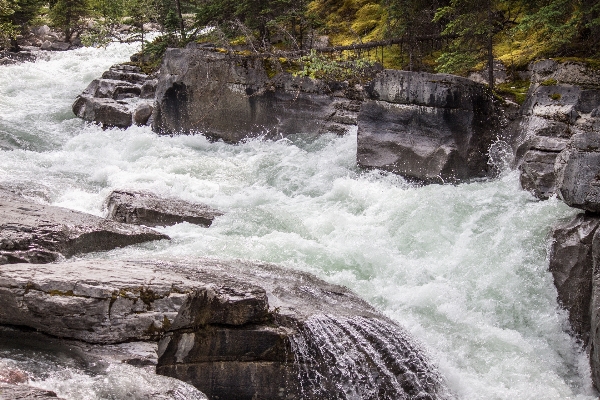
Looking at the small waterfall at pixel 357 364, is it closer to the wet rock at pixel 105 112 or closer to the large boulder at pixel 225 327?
the large boulder at pixel 225 327

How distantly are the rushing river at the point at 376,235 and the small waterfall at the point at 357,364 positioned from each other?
58 centimetres

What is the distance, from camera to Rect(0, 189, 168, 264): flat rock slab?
8750 mm

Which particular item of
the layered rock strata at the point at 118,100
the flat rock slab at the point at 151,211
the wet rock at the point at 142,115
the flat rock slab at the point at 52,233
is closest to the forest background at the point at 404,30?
the layered rock strata at the point at 118,100

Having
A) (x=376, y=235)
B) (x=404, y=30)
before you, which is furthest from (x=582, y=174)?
(x=404, y=30)

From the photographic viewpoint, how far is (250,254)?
1012cm

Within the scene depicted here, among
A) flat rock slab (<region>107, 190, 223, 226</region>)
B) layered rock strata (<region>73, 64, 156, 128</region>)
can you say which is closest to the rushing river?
flat rock slab (<region>107, 190, 223, 226</region>)

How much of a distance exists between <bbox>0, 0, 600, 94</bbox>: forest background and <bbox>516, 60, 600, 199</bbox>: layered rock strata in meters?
0.49

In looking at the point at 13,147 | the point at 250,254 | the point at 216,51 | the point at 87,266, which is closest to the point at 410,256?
the point at 250,254

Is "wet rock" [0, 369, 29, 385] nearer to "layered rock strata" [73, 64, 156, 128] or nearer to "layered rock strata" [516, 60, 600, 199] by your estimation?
"layered rock strata" [516, 60, 600, 199]

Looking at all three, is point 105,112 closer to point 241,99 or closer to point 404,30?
point 241,99

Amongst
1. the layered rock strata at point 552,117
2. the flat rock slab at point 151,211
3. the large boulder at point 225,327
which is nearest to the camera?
the large boulder at point 225,327

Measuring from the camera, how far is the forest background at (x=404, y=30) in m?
13.4

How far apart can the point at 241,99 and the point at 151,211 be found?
735 centimetres

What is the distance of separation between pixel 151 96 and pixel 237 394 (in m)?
16.9
